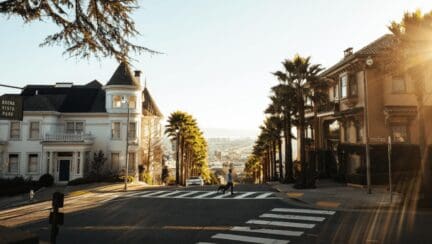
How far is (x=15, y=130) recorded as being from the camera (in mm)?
38156

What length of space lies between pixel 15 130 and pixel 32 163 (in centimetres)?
431

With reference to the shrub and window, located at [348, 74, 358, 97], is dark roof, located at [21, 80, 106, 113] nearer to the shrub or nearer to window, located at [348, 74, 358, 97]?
the shrub

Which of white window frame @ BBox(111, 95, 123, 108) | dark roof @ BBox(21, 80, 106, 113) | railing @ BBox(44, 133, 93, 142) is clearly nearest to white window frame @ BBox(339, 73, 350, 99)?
white window frame @ BBox(111, 95, 123, 108)

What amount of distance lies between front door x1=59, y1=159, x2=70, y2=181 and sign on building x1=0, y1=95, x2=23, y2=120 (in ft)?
92.3

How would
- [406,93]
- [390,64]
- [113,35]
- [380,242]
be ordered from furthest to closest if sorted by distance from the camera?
[406,93] < [390,64] < [380,242] < [113,35]

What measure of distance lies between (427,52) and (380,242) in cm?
1195

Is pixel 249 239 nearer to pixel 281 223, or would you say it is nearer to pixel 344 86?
pixel 281 223

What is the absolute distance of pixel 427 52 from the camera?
57.3 feet

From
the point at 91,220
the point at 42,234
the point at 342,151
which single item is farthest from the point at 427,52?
the point at 42,234

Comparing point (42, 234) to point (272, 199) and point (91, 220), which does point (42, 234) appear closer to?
point (91, 220)

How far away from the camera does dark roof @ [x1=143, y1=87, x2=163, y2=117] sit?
44.9 meters

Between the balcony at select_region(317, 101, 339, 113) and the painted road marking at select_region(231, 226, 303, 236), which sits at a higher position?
the balcony at select_region(317, 101, 339, 113)

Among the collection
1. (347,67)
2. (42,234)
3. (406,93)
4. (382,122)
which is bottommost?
(42,234)

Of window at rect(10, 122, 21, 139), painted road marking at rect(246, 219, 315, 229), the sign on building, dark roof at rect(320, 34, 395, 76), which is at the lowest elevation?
painted road marking at rect(246, 219, 315, 229)
